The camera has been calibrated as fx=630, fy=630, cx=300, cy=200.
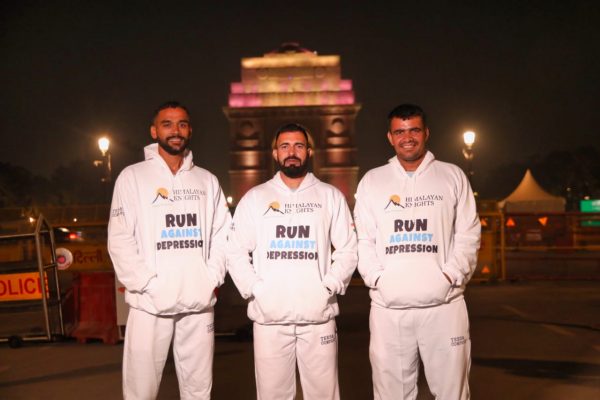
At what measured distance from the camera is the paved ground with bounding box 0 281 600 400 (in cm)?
662

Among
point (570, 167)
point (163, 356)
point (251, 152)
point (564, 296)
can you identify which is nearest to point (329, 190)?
point (163, 356)

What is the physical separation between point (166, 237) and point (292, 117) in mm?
57469

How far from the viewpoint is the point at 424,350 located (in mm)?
4586

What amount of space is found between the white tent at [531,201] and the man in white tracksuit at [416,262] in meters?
34.7

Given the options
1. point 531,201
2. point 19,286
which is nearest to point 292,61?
point 531,201

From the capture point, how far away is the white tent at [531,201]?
124 feet

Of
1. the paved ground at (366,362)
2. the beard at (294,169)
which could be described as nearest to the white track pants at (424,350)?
the beard at (294,169)

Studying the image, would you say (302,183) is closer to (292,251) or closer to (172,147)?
(292,251)

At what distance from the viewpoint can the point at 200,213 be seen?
500 centimetres

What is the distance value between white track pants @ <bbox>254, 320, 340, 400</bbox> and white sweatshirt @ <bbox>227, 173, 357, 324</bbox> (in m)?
0.10

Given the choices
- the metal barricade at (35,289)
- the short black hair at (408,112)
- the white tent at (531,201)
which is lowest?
the white tent at (531,201)

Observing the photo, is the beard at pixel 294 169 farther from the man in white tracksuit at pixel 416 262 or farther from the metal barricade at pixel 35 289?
the metal barricade at pixel 35 289

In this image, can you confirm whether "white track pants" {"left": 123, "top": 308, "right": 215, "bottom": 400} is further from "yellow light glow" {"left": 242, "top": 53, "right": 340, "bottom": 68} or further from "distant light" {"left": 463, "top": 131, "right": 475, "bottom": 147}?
"yellow light glow" {"left": 242, "top": 53, "right": 340, "bottom": 68}

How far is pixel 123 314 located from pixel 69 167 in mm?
91213
